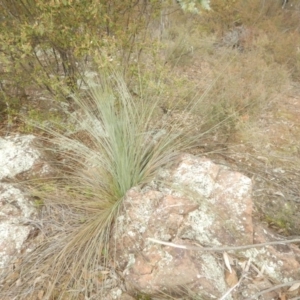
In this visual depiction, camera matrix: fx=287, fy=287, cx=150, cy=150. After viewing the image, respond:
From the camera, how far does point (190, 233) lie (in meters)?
1.51

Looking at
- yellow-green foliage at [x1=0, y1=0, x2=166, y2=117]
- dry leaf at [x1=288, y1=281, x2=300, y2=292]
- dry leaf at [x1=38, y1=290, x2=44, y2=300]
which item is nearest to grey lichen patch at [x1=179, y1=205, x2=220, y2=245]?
dry leaf at [x1=288, y1=281, x2=300, y2=292]

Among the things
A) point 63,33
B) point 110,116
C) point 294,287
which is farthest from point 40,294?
point 63,33

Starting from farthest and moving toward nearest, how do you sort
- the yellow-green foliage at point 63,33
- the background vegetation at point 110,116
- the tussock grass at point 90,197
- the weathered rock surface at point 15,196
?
the yellow-green foliage at point 63,33
the background vegetation at point 110,116
the weathered rock surface at point 15,196
the tussock grass at point 90,197

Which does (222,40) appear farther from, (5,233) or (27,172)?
(5,233)

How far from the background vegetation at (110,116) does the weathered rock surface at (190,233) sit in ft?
0.52

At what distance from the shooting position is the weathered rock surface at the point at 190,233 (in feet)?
4.47

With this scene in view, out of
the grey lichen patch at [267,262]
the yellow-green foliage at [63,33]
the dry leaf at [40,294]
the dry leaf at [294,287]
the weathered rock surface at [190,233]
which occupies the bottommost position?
the dry leaf at [40,294]

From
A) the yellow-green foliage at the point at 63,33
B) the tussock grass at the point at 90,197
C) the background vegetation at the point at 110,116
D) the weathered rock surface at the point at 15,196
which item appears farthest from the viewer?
the yellow-green foliage at the point at 63,33

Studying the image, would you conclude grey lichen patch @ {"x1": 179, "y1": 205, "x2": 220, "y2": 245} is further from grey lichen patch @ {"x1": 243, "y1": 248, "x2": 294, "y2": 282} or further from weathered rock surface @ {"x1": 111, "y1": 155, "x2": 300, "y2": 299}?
grey lichen patch @ {"x1": 243, "y1": 248, "x2": 294, "y2": 282}

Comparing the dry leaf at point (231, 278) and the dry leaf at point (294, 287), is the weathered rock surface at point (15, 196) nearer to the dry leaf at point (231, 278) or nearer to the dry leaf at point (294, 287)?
the dry leaf at point (231, 278)

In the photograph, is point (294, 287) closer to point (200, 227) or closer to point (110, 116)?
point (200, 227)

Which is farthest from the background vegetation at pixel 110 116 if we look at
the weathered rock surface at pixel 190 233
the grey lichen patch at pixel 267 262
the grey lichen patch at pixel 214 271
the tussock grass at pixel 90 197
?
the grey lichen patch at pixel 214 271

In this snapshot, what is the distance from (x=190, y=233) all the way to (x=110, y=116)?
3.01 ft

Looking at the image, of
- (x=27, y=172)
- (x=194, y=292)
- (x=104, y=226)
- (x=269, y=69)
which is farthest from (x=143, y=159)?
(x=269, y=69)
